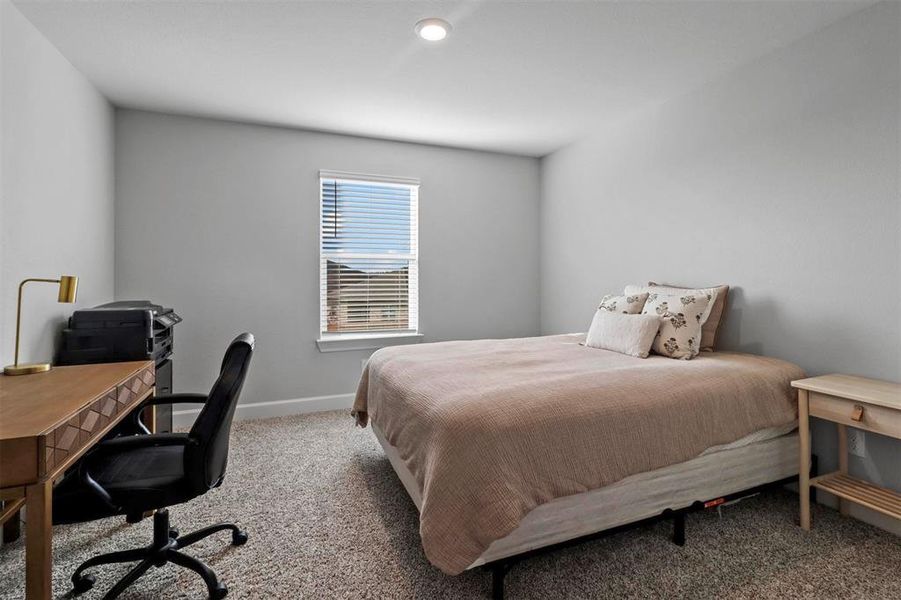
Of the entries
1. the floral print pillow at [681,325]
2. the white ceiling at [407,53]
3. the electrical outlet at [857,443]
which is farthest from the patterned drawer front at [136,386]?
the electrical outlet at [857,443]

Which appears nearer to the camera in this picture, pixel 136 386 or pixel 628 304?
pixel 136 386

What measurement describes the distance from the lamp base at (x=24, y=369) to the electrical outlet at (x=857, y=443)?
401 centimetres

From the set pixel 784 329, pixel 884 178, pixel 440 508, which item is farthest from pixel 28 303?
pixel 884 178

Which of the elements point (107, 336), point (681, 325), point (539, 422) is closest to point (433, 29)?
point (539, 422)

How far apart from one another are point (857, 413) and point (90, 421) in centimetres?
306

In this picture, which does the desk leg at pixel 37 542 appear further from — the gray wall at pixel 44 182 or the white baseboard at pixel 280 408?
the white baseboard at pixel 280 408

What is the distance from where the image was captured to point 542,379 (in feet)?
6.37

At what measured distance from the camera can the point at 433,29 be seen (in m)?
2.26

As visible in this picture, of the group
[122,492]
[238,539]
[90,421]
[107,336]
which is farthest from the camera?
[107,336]

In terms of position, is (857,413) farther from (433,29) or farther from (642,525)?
(433,29)

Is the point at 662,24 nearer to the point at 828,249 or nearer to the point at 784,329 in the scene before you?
the point at 828,249

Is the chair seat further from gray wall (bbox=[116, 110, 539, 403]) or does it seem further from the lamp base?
gray wall (bbox=[116, 110, 539, 403])

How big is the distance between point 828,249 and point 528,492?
7.00 ft

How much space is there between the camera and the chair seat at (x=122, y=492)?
4.69 ft
